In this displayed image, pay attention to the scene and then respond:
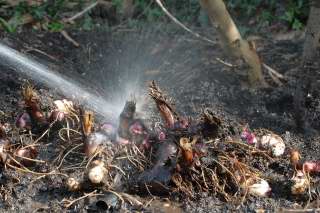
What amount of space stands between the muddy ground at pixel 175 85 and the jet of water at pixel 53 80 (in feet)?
0.20

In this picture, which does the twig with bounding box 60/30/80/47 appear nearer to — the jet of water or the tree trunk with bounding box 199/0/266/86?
the jet of water

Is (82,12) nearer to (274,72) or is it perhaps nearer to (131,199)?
(274,72)

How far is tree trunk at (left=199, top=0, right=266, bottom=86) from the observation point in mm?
3555

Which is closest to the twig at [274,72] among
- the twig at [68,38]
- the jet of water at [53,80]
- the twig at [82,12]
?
the jet of water at [53,80]

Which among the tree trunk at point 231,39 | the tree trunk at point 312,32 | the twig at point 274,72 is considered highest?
the tree trunk at point 312,32

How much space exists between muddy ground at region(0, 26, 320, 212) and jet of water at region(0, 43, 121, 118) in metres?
0.06

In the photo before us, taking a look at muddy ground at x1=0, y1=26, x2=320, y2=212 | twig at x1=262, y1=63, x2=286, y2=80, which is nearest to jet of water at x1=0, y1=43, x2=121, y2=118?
muddy ground at x1=0, y1=26, x2=320, y2=212

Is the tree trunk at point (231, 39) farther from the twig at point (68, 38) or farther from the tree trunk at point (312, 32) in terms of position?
the twig at point (68, 38)

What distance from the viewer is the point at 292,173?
2928 mm

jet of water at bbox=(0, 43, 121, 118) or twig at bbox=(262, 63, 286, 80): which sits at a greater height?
twig at bbox=(262, 63, 286, 80)

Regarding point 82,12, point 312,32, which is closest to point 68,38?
point 82,12

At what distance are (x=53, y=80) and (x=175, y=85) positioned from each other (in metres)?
0.70

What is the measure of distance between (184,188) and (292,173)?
0.50m

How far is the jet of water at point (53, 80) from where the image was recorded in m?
3.60
